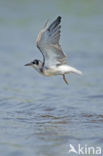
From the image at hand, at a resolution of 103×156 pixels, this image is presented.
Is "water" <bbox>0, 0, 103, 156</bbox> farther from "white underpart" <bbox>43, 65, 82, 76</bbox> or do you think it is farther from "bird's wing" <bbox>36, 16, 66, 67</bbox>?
"bird's wing" <bbox>36, 16, 66, 67</bbox>

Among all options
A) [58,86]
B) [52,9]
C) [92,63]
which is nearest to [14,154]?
[58,86]

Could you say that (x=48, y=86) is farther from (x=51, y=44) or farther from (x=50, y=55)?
(x=51, y=44)

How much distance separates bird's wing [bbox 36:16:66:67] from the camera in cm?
974

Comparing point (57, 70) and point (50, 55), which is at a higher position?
point (50, 55)

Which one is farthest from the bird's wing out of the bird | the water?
the water

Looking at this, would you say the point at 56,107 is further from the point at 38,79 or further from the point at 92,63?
the point at 92,63

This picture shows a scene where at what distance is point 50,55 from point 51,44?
277 mm

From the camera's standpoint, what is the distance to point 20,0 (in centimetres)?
2141

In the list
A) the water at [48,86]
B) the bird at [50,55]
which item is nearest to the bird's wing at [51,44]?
the bird at [50,55]

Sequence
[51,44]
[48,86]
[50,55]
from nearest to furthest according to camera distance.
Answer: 1. [51,44]
2. [50,55]
3. [48,86]

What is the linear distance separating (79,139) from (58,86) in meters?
4.24

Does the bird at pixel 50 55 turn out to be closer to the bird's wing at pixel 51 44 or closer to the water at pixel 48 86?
the bird's wing at pixel 51 44

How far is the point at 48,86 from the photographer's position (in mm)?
→ 13031

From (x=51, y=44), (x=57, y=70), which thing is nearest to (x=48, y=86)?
(x=57, y=70)
